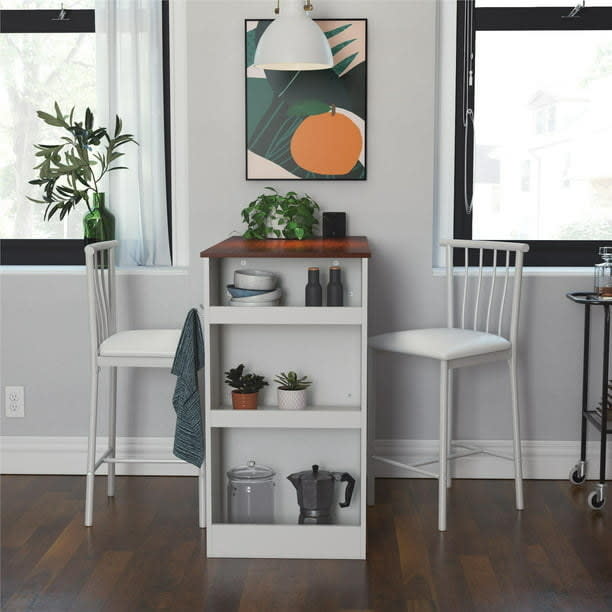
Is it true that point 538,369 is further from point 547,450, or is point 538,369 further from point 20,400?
point 20,400

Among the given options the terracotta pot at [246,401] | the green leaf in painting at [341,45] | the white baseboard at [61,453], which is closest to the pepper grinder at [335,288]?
the terracotta pot at [246,401]

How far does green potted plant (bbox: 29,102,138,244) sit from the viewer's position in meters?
3.76

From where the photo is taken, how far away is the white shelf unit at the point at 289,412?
2.97 meters

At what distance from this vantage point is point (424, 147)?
12.5 feet

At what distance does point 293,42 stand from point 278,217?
2.59ft

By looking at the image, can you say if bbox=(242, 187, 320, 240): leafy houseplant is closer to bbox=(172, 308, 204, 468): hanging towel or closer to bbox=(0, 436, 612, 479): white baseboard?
bbox=(172, 308, 204, 468): hanging towel

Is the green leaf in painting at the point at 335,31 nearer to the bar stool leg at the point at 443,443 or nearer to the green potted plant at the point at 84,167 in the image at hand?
the green potted plant at the point at 84,167

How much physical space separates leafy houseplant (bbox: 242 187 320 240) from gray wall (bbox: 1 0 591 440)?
0.55 feet

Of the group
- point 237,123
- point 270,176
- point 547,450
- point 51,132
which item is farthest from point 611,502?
point 51,132

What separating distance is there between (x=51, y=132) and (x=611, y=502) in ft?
9.31

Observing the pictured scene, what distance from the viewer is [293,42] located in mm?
3164

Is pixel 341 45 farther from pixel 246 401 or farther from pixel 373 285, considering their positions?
pixel 246 401

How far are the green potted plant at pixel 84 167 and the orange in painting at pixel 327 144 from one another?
710mm

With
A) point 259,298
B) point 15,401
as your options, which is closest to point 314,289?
point 259,298
